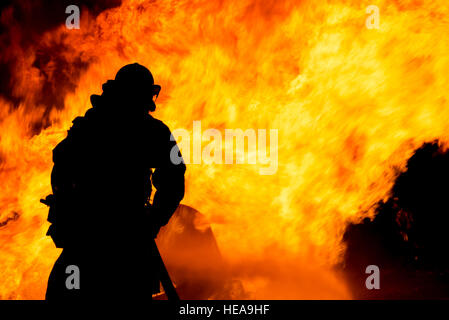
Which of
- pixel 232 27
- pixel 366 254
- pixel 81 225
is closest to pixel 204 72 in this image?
pixel 232 27

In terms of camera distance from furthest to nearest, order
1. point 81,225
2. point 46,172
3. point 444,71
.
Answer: point 46,172 → point 444,71 → point 81,225

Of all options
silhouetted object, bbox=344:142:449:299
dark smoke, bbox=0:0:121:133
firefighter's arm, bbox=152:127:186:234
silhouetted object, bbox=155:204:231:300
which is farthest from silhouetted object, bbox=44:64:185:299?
silhouetted object, bbox=344:142:449:299

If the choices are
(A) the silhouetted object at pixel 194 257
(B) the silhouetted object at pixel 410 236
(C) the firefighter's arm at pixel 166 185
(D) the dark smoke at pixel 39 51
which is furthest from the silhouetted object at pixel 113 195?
(B) the silhouetted object at pixel 410 236

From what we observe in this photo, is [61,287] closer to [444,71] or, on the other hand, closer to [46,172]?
[46,172]

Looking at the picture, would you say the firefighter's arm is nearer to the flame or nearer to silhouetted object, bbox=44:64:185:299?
silhouetted object, bbox=44:64:185:299

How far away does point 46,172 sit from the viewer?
489 centimetres

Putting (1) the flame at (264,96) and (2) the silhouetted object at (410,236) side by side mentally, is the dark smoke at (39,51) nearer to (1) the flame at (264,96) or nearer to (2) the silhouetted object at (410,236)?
(1) the flame at (264,96)

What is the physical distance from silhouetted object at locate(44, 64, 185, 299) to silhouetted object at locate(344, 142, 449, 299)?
4708 mm

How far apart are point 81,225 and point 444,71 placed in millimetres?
5161

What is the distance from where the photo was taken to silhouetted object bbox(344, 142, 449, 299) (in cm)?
526

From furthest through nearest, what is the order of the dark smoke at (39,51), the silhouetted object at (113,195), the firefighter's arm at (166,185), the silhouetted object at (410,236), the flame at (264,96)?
1. the silhouetted object at (410,236)
2. the dark smoke at (39,51)
3. the flame at (264,96)
4. the firefighter's arm at (166,185)
5. the silhouetted object at (113,195)

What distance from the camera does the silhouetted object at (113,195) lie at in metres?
1.91

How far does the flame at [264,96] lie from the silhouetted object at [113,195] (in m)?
2.93
